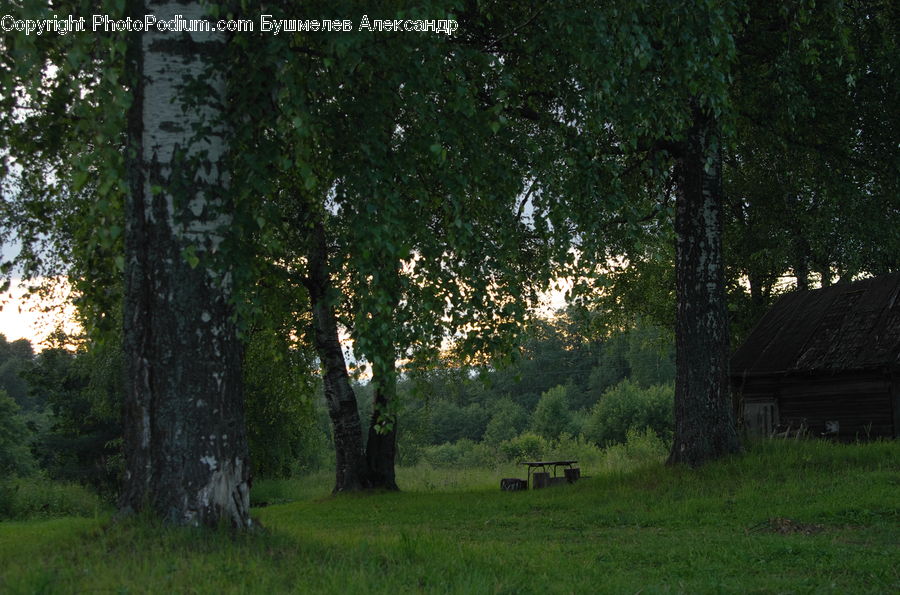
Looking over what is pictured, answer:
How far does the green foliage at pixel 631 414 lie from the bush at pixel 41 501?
33.3 m

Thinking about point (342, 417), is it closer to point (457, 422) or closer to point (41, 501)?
point (41, 501)

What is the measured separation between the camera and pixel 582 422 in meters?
71.6

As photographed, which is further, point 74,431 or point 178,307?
point 74,431

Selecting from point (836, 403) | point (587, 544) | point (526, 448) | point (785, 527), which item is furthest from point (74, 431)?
point (785, 527)

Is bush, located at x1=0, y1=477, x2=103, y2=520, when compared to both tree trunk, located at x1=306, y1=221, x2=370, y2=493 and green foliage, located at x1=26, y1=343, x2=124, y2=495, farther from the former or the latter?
tree trunk, located at x1=306, y1=221, x2=370, y2=493

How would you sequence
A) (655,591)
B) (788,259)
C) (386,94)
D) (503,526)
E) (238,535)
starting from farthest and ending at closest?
(788,259) < (503,526) < (386,94) < (238,535) < (655,591)

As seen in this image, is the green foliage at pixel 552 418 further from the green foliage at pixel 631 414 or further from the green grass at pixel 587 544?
A: the green grass at pixel 587 544

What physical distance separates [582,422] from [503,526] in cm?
6015

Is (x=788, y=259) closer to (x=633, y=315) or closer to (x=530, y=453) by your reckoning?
(x=633, y=315)

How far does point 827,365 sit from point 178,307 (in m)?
19.5

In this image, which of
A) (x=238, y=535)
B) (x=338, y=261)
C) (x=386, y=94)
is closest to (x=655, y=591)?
(x=238, y=535)

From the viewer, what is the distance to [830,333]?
74.6 ft

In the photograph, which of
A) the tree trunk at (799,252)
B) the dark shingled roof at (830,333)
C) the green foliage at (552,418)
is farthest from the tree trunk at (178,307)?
the green foliage at (552,418)

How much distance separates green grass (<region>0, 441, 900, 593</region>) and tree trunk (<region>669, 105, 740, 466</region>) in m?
0.69
